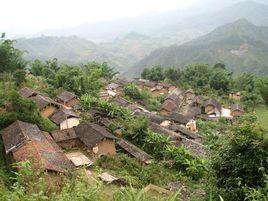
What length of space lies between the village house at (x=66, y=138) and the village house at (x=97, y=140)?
0.44 m

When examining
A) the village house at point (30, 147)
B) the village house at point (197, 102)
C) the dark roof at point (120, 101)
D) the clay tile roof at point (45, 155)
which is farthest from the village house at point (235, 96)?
the clay tile roof at point (45, 155)

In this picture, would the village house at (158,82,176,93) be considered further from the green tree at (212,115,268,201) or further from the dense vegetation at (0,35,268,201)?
the green tree at (212,115,268,201)

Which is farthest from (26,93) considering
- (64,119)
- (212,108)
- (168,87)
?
(168,87)

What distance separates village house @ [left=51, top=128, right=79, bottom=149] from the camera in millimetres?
27000

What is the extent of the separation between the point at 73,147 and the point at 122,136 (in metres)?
5.28

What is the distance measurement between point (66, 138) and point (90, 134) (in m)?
1.74

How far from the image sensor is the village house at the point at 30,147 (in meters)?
20.0

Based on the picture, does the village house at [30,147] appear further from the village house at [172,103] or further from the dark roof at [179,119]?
the village house at [172,103]

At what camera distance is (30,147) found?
20484mm

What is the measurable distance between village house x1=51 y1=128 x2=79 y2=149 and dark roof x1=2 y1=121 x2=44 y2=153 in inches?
95.9

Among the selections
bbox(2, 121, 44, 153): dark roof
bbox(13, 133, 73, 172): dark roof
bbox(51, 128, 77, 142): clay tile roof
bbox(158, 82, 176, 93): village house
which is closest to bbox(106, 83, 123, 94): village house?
bbox(158, 82, 176, 93): village house

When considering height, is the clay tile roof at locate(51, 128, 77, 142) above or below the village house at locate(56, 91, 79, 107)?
above

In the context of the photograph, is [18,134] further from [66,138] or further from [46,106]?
[46,106]

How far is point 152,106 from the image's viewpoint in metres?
53.7
